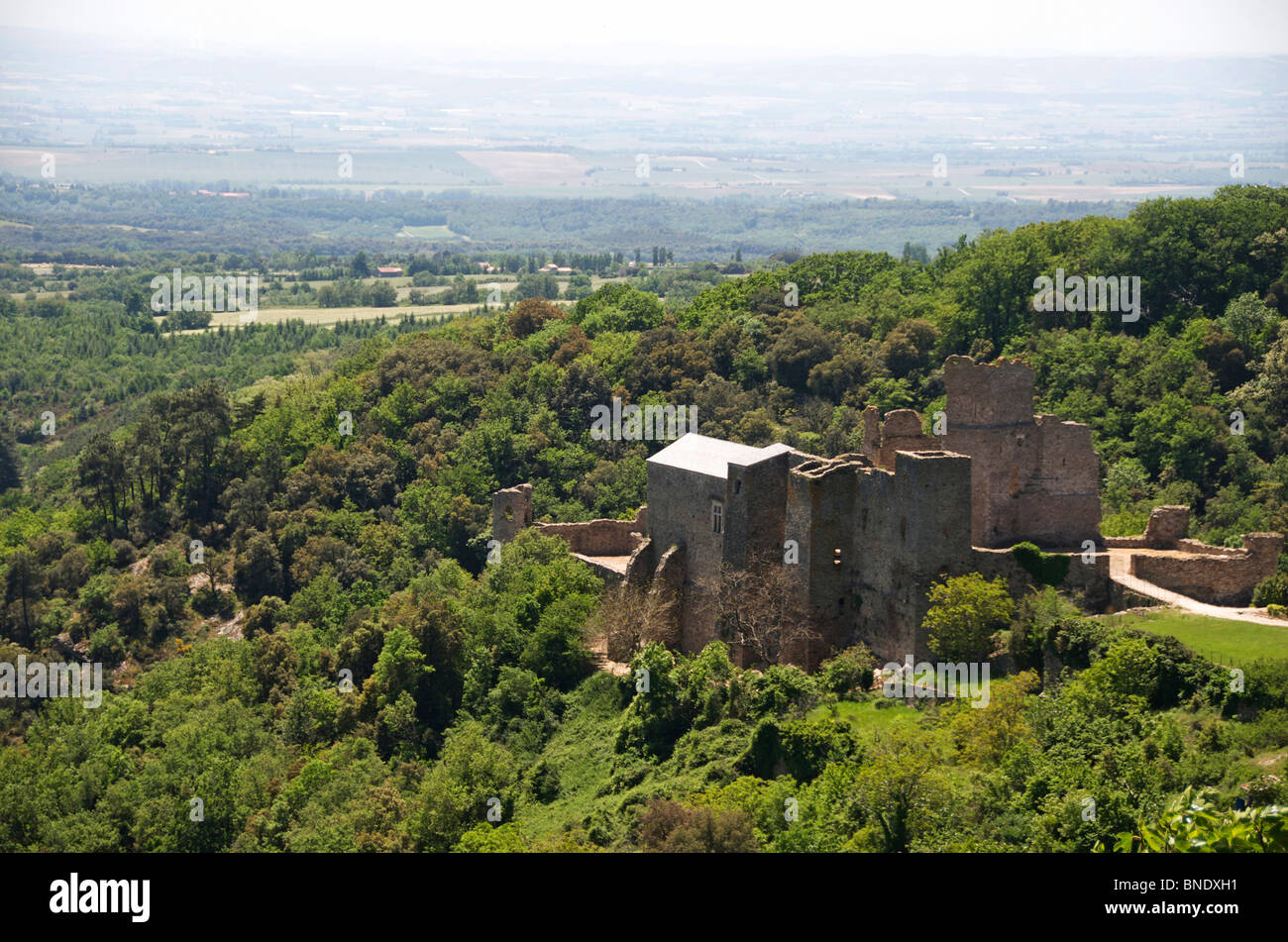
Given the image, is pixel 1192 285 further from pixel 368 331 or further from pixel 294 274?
pixel 294 274

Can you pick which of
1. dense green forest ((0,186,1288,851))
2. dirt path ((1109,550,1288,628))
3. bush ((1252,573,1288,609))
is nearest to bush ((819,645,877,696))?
dense green forest ((0,186,1288,851))

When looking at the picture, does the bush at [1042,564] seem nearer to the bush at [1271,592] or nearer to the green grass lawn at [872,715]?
the bush at [1271,592]

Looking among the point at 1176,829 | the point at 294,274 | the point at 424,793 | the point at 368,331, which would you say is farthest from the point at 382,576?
the point at 294,274

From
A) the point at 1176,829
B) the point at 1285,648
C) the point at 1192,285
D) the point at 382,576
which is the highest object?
the point at 1192,285

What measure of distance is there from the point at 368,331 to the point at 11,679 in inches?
2948

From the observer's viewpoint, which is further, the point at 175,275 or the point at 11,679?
the point at 175,275

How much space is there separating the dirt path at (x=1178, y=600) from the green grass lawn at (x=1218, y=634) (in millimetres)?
438

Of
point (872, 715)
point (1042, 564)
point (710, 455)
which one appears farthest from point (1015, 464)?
point (872, 715)

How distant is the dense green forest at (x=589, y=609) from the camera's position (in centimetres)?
2823

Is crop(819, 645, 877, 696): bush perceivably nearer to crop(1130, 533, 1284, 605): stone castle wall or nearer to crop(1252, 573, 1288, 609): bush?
crop(1130, 533, 1284, 605): stone castle wall

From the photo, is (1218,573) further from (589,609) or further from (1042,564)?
(589,609)

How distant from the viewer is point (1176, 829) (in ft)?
31.7

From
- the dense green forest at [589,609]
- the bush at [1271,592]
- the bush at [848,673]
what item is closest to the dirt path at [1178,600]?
the bush at [1271,592]
